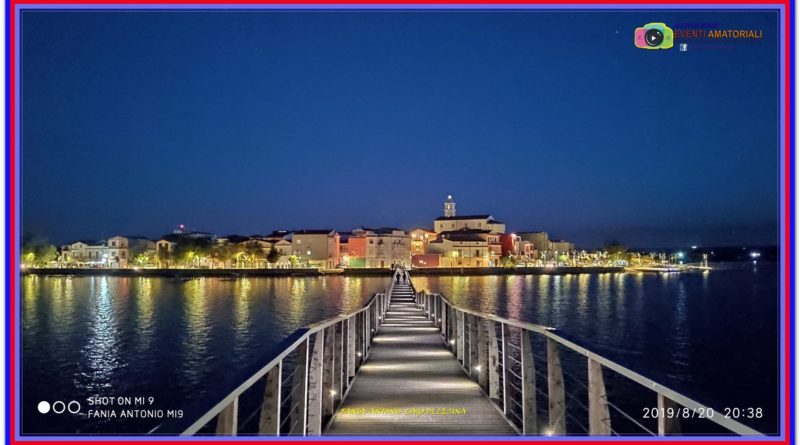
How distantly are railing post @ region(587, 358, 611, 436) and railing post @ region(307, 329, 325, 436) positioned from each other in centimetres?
171

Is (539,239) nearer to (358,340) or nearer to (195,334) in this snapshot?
(195,334)

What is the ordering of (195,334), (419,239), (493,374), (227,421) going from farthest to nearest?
(419,239) < (195,334) < (493,374) < (227,421)

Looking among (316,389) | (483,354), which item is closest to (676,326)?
(483,354)

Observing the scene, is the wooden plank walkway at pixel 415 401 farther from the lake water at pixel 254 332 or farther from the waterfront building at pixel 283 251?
the waterfront building at pixel 283 251

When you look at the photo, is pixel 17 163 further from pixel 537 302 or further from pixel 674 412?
pixel 537 302

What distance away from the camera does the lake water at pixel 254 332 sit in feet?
49.9

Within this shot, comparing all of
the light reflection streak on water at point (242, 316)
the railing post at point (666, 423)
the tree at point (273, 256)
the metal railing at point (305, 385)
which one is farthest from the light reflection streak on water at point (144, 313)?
the railing post at point (666, 423)

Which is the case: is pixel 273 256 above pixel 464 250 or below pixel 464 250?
below

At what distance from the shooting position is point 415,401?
4562 mm

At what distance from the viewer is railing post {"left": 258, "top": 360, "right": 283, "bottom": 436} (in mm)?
2586

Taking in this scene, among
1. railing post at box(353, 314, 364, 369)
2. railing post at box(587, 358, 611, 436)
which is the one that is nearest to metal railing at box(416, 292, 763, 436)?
railing post at box(587, 358, 611, 436)

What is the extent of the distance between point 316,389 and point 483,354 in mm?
1898

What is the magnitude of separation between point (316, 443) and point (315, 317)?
88.3 feet

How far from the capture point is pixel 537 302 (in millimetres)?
37656
